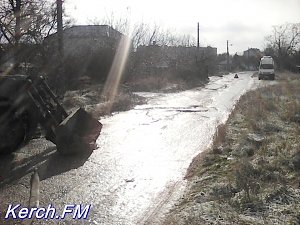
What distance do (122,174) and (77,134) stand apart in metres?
2.03

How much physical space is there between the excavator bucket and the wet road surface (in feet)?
0.77

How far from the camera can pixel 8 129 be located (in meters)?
7.75

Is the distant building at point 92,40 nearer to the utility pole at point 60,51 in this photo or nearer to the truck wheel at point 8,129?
the utility pole at point 60,51

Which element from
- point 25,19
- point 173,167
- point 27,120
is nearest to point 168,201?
point 173,167

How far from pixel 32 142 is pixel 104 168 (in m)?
2.79

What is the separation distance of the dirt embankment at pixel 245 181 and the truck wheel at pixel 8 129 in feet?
12.3

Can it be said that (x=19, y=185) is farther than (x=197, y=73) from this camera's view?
No

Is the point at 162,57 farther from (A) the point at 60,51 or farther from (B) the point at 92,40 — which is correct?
(A) the point at 60,51

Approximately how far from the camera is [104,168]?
717 cm

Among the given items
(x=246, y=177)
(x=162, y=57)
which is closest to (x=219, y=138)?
(x=246, y=177)

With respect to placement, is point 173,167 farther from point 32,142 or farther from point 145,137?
point 32,142

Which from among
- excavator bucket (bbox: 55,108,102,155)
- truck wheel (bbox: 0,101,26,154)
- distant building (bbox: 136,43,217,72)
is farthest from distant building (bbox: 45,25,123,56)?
truck wheel (bbox: 0,101,26,154)

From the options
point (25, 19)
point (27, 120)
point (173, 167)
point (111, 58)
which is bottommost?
point (173, 167)

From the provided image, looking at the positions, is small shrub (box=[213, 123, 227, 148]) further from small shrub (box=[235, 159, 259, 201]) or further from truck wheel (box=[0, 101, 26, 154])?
truck wheel (box=[0, 101, 26, 154])
